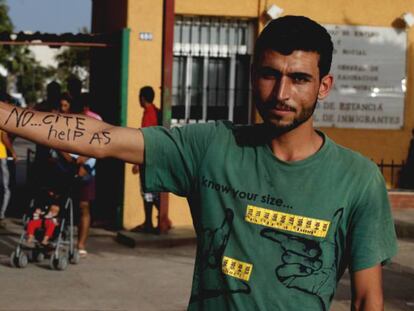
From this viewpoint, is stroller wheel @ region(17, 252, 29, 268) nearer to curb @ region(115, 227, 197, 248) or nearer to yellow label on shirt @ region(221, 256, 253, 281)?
curb @ region(115, 227, 197, 248)

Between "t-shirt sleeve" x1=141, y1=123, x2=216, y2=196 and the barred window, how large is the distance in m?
10.2

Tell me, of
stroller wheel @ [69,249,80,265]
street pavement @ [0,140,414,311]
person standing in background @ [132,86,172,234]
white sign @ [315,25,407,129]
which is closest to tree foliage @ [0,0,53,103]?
white sign @ [315,25,407,129]

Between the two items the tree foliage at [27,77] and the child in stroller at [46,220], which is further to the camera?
the tree foliage at [27,77]

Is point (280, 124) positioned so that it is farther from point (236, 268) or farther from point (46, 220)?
point (46, 220)

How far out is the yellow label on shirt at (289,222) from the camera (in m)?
2.66

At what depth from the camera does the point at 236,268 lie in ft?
8.81

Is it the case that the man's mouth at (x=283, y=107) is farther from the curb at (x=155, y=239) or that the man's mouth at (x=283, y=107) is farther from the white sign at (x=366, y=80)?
the white sign at (x=366, y=80)

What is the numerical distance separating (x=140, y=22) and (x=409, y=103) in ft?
14.1

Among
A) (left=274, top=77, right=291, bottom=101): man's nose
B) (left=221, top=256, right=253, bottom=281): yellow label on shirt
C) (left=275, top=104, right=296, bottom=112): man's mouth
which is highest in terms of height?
(left=274, top=77, right=291, bottom=101): man's nose

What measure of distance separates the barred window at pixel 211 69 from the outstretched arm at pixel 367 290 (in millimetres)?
10281

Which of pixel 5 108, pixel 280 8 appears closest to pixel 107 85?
pixel 280 8

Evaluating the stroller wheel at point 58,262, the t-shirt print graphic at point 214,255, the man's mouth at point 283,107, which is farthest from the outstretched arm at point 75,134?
the stroller wheel at point 58,262

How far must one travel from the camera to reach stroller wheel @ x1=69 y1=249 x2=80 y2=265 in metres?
9.75

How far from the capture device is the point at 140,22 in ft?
41.1
